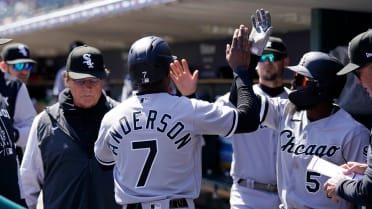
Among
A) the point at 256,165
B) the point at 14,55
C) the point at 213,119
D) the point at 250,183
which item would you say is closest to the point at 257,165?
the point at 256,165

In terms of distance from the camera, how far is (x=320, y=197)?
2742mm

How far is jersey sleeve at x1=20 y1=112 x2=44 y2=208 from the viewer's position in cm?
325

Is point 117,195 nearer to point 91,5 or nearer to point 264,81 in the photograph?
point 264,81

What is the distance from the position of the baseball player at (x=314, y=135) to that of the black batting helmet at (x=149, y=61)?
0.75 meters

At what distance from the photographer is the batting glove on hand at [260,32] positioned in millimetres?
2613

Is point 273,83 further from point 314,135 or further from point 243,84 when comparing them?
point 243,84

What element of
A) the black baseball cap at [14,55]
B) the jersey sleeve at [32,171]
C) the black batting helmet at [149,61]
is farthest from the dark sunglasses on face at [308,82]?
the black baseball cap at [14,55]

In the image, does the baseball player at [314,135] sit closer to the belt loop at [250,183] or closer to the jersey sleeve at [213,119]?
the jersey sleeve at [213,119]

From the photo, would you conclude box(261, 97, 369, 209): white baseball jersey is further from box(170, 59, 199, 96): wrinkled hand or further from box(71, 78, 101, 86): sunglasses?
box(71, 78, 101, 86): sunglasses

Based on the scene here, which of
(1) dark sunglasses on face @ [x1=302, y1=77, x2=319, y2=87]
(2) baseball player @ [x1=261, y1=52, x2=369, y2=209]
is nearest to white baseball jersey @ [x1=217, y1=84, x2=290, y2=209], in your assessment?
(2) baseball player @ [x1=261, y1=52, x2=369, y2=209]

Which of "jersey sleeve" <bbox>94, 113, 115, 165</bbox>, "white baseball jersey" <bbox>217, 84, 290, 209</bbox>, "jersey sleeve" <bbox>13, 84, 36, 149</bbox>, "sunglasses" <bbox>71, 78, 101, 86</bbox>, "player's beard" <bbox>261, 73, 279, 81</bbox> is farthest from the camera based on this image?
"jersey sleeve" <bbox>13, 84, 36, 149</bbox>

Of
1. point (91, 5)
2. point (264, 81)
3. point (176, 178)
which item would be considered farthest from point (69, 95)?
point (91, 5)

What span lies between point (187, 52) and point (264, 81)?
15.5 ft

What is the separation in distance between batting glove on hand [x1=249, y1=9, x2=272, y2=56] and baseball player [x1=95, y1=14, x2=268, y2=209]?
8 centimetres
